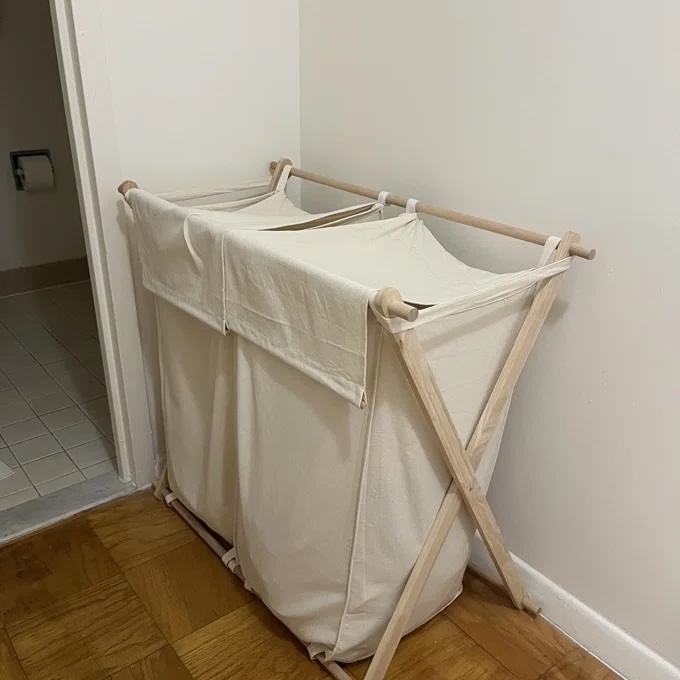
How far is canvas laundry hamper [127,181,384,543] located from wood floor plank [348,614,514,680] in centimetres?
42

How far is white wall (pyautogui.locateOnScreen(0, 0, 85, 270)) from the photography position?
8.16 feet

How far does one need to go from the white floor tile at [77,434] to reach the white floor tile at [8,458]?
121mm

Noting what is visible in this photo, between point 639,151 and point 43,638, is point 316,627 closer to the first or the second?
point 43,638

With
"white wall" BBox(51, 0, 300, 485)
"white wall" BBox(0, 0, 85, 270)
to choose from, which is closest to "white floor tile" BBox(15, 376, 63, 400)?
"white wall" BBox(51, 0, 300, 485)

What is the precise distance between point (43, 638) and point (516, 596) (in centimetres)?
91

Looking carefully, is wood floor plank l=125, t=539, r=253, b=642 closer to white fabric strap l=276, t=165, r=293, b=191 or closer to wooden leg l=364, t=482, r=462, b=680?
wooden leg l=364, t=482, r=462, b=680

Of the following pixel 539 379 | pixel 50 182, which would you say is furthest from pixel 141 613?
pixel 50 182

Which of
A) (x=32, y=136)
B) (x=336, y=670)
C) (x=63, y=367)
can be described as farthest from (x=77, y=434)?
(x=32, y=136)

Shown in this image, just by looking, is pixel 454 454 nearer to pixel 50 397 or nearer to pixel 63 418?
pixel 63 418

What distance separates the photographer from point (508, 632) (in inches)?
52.1

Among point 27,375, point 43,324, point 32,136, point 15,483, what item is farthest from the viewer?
point 32,136

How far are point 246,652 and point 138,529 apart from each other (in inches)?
17.3

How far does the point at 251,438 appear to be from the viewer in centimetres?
121

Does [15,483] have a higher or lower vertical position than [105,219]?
lower
